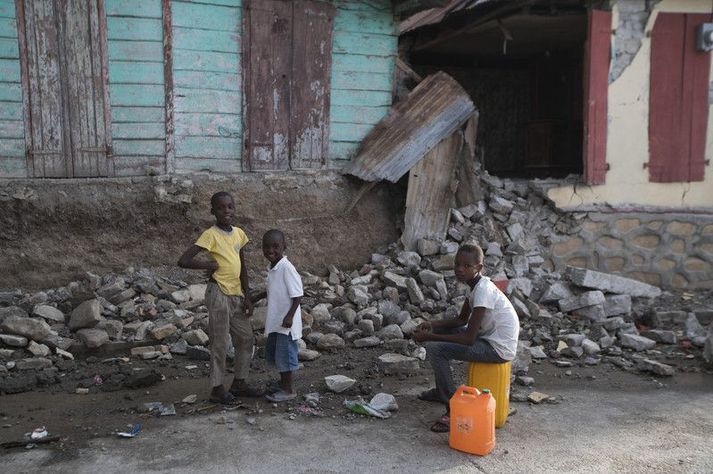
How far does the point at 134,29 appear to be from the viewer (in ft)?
22.8

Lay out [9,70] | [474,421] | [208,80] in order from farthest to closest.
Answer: [208,80] < [9,70] < [474,421]

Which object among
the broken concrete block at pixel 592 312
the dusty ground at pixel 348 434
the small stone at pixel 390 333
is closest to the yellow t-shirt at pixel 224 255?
the dusty ground at pixel 348 434

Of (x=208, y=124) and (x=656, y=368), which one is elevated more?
(x=208, y=124)

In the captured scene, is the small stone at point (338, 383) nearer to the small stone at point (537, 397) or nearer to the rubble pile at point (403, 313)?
the rubble pile at point (403, 313)

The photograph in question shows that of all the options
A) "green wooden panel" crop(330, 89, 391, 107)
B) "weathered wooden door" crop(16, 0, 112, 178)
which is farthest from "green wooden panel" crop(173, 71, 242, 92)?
"green wooden panel" crop(330, 89, 391, 107)

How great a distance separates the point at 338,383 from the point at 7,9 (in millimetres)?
5131

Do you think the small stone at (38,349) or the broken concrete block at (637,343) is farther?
the broken concrete block at (637,343)

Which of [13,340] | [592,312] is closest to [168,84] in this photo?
[13,340]

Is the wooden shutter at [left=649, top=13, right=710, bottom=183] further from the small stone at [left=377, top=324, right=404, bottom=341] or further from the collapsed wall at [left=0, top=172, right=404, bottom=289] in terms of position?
the small stone at [left=377, top=324, right=404, bottom=341]

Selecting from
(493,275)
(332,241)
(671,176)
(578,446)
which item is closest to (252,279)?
(332,241)

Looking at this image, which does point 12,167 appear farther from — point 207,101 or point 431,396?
point 431,396

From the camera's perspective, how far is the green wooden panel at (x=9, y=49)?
261 inches

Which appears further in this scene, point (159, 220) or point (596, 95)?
point (596, 95)

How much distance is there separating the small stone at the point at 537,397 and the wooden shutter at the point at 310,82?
406 centimetres
